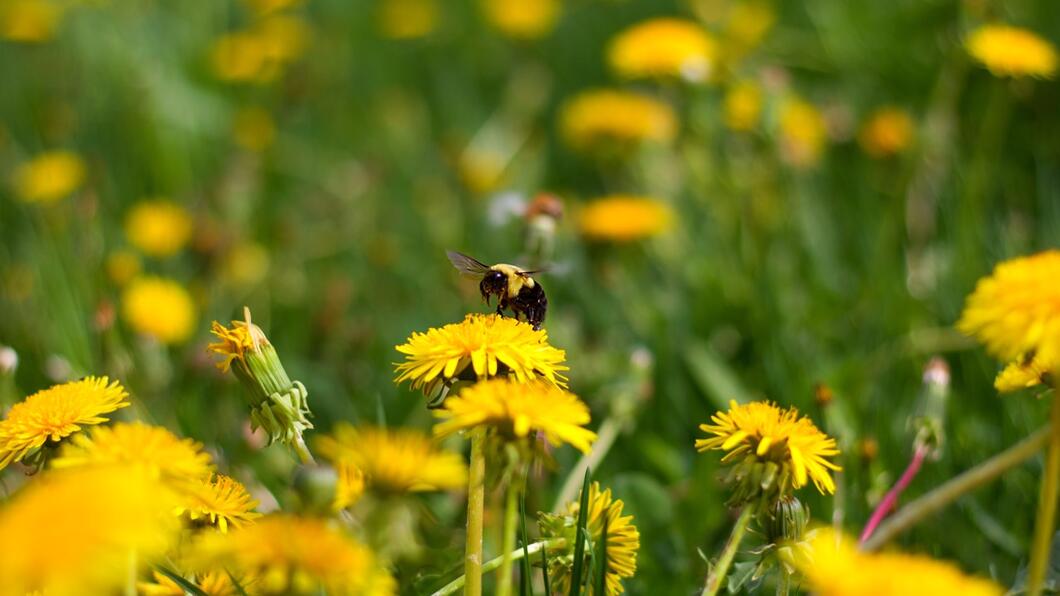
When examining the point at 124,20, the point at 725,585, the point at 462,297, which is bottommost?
the point at 725,585

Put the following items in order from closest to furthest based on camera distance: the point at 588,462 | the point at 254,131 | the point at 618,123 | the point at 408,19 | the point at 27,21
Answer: the point at 588,462
the point at 618,123
the point at 254,131
the point at 27,21
the point at 408,19

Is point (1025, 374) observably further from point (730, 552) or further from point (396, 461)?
point (396, 461)

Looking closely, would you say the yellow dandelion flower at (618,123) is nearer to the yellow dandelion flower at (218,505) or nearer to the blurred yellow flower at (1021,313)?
the blurred yellow flower at (1021,313)

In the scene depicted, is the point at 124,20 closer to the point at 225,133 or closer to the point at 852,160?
the point at 225,133

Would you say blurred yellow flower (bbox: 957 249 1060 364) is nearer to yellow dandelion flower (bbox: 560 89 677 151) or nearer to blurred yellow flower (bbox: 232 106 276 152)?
yellow dandelion flower (bbox: 560 89 677 151)

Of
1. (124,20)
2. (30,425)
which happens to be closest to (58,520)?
(30,425)

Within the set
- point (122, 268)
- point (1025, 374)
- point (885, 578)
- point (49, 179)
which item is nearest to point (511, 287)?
point (1025, 374)
